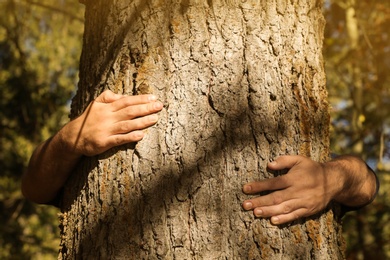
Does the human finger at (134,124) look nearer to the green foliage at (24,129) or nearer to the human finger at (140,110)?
the human finger at (140,110)

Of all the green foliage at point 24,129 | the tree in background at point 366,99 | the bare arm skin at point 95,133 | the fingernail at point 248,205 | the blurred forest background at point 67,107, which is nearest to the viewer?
the fingernail at point 248,205

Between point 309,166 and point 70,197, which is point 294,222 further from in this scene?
point 70,197

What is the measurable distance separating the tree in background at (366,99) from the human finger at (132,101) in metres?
4.22

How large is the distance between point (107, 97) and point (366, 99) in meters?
6.40

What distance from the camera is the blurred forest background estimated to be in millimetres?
6035

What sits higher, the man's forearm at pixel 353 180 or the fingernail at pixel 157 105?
the fingernail at pixel 157 105

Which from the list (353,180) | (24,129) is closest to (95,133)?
(353,180)

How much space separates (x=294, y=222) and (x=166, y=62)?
801 millimetres

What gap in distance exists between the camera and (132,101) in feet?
5.88

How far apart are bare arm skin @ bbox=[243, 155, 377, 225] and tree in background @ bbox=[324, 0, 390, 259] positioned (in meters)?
3.81

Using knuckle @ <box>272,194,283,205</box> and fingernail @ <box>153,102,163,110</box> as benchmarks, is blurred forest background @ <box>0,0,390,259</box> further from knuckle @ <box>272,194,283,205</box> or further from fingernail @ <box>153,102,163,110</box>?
fingernail @ <box>153,102,163,110</box>

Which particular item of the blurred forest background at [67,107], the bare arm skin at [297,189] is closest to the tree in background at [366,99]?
the blurred forest background at [67,107]

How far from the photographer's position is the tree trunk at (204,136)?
1.66 meters

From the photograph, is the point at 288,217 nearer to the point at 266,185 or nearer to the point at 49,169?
the point at 266,185
